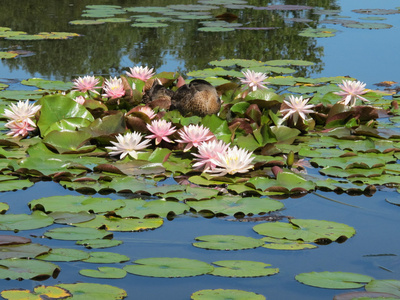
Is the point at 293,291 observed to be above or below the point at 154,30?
below

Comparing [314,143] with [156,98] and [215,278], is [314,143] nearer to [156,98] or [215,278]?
[156,98]

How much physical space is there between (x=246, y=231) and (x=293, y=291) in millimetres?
697

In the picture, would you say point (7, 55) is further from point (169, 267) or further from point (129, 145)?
point (169, 267)

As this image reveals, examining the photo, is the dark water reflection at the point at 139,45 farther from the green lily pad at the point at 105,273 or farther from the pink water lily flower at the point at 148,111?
the green lily pad at the point at 105,273

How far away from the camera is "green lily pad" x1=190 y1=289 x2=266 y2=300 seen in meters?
2.61

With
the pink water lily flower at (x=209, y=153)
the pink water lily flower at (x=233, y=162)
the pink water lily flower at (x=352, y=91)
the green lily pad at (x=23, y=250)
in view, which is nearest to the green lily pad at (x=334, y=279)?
the green lily pad at (x=23, y=250)

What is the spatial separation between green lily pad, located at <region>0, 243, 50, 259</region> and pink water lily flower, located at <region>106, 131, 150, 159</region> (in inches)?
58.5

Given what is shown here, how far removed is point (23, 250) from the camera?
9.95 ft

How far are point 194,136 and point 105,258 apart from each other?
1663 mm

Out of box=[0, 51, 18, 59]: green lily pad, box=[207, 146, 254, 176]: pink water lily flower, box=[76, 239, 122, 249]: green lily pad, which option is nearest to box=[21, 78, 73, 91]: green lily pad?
box=[0, 51, 18, 59]: green lily pad

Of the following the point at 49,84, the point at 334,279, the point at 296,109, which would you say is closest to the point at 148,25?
the point at 49,84

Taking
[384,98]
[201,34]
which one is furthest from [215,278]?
[201,34]

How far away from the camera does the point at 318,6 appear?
14.3 meters

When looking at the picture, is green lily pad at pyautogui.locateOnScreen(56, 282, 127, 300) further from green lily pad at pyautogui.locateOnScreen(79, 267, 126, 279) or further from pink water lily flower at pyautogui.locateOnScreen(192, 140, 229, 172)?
pink water lily flower at pyautogui.locateOnScreen(192, 140, 229, 172)
